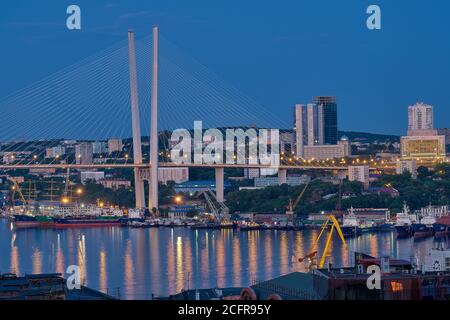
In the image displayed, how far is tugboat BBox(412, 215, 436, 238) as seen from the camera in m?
18.7

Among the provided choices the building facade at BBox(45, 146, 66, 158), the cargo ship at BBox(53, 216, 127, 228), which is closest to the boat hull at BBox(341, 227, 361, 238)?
the cargo ship at BBox(53, 216, 127, 228)

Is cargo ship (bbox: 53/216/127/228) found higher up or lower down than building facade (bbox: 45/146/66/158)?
lower down

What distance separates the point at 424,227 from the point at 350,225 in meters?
1.01

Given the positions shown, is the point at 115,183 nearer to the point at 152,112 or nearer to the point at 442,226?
the point at 152,112

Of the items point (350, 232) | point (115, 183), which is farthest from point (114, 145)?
point (350, 232)

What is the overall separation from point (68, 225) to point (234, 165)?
2819 mm

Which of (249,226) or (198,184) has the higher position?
(198,184)

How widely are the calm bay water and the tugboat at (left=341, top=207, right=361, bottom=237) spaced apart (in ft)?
0.73

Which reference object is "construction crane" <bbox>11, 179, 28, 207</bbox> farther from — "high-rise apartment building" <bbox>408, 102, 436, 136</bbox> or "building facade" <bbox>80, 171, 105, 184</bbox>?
"high-rise apartment building" <bbox>408, 102, 436, 136</bbox>

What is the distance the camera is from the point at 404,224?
19766 mm

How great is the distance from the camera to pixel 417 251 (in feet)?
45.9

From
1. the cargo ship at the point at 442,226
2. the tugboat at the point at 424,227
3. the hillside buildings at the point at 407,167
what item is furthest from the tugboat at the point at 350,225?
the hillside buildings at the point at 407,167
